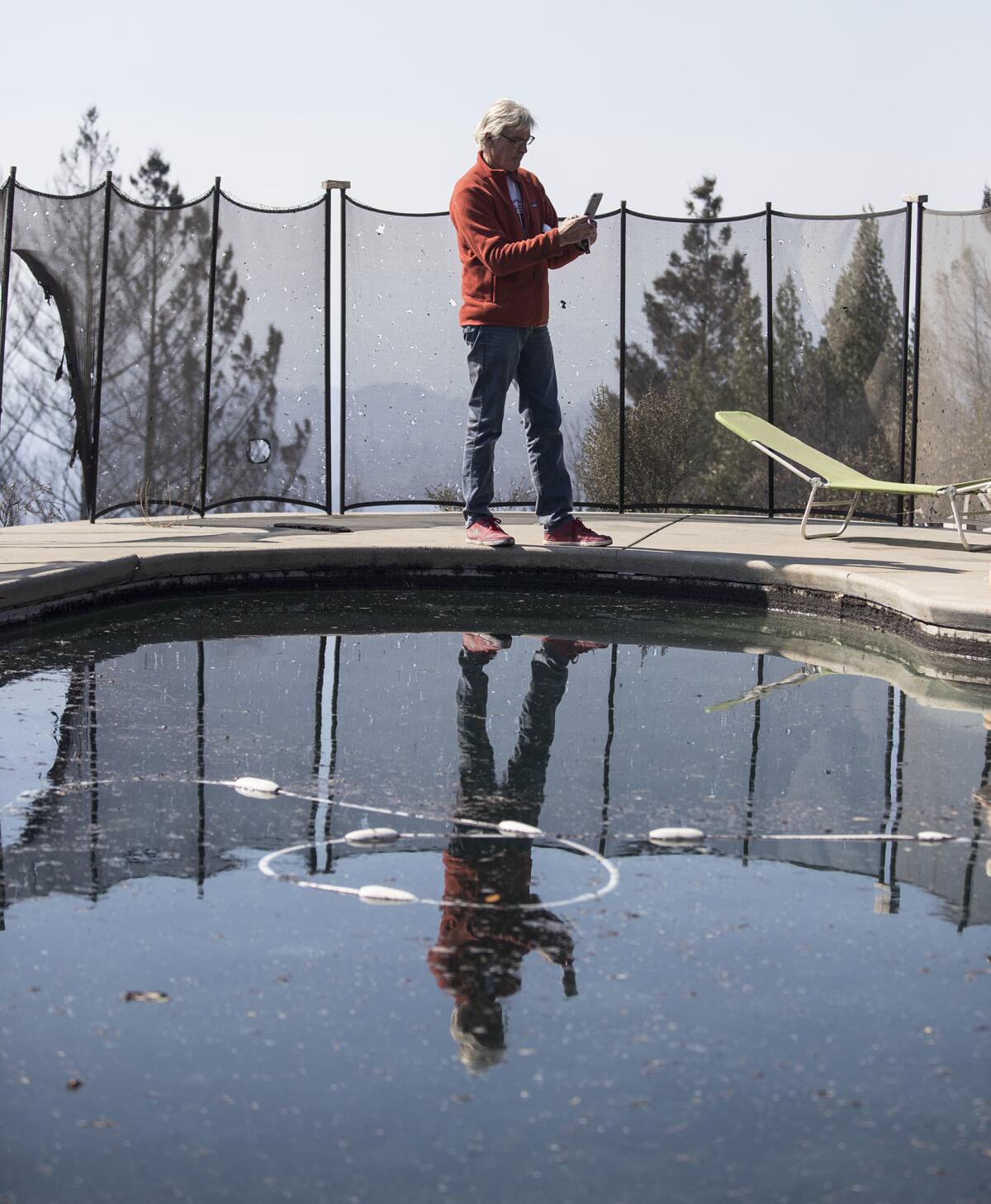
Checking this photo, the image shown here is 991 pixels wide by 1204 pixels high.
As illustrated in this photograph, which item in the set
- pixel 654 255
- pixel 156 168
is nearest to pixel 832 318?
pixel 654 255

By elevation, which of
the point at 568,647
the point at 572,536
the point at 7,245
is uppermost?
the point at 7,245

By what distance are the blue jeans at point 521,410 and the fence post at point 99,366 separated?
3009 millimetres

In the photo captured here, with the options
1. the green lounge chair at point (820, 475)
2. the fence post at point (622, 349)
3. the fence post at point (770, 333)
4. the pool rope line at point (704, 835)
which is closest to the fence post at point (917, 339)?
the fence post at point (770, 333)

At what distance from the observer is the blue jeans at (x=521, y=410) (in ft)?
22.2

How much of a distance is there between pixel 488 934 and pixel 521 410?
4.56 meters

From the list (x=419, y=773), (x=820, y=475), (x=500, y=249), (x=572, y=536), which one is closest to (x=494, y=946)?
(x=419, y=773)

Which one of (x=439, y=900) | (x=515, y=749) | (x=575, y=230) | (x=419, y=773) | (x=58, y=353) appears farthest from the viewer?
(x=58, y=353)

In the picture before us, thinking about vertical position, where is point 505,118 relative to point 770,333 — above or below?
above

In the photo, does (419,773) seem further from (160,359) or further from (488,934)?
(160,359)

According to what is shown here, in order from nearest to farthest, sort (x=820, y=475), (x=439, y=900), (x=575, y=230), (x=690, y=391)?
(x=439, y=900)
(x=575, y=230)
(x=820, y=475)
(x=690, y=391)

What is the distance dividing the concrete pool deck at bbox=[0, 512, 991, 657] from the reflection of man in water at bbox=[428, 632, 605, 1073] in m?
2.06

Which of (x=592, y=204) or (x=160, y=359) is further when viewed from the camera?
(x=160, y=359)

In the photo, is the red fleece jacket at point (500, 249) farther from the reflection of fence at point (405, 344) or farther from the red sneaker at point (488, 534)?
the reflection of fence at point (405, 344)

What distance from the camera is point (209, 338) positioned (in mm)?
9359
